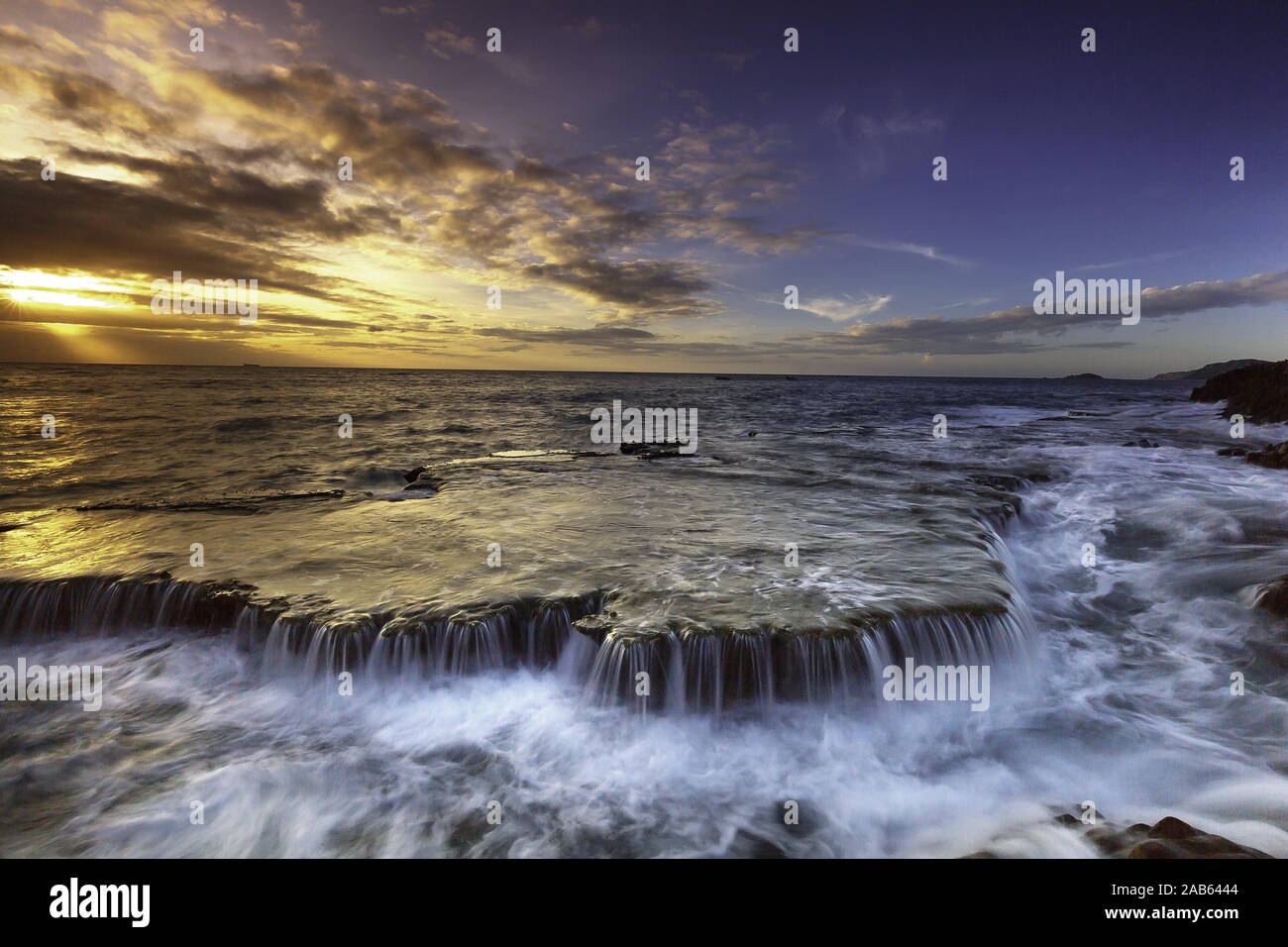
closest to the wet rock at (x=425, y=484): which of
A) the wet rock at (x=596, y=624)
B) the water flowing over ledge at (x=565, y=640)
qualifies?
the water flowing over ledge at (x=565, y=640)

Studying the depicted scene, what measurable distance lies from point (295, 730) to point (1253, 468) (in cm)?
2664

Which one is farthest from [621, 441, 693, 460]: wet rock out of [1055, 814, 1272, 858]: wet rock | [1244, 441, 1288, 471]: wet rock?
[1244, 441, 1288, 471]: wet rock

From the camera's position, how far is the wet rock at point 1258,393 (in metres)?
30.6

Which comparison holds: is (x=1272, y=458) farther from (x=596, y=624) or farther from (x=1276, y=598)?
(x=596, y=624)

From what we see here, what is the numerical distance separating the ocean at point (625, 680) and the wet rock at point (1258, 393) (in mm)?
26718

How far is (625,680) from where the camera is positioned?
680 cm

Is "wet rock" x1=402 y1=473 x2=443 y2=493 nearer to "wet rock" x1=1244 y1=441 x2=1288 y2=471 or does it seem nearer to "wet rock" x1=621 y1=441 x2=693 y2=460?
"wet rock" x1=621 y1=441 x2=693 y2=460

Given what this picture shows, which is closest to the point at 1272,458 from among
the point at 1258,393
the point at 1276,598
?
the point at 1276,598

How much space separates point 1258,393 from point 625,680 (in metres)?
46.2

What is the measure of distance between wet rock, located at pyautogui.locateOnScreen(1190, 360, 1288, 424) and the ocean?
26718mm

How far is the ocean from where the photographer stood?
5.44 m

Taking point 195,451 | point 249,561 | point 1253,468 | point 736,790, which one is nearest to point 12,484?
point 195,451
